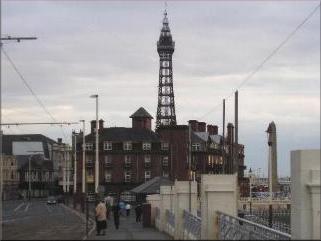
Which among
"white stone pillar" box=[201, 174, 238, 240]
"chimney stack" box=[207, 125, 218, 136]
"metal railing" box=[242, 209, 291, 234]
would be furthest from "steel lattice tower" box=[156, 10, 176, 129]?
"white stone pillar" box=[201, 174, 238, 240]

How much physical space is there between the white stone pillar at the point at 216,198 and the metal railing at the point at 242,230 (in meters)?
0.42

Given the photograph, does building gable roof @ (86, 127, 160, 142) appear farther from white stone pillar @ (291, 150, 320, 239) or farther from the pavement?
white stone pillar @ (291, 150, 320, 239)

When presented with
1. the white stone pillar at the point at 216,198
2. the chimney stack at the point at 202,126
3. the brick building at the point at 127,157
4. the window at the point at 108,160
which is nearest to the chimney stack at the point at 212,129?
the chimney stack at the point at 202,126

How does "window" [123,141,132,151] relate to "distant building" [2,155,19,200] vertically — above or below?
above

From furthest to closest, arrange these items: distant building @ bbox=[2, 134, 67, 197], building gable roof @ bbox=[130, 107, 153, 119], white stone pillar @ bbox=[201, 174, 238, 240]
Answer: distant building @ bbox=[2, 134, 67, 197]
building gable roof @ bbox=[130, 107, 153, 119]
white stone pillar @ bbox=[201, 174, 238, 240]

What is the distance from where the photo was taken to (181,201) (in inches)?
1192

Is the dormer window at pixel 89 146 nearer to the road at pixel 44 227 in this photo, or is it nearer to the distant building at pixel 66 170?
the distant building at pixel 66 170

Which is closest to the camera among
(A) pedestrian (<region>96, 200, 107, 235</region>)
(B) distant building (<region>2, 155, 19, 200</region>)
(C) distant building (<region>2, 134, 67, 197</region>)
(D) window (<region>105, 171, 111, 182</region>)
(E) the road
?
(A) pedestrian (<region>96, 200, 107, 235</region>)

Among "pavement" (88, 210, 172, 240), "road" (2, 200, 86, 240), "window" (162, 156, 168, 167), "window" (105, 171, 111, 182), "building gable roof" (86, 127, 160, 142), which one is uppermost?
"building gable roof" (86, 127, 160, 142)

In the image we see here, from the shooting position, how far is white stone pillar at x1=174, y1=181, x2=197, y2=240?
27.7 m

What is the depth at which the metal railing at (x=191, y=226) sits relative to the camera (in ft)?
78.3

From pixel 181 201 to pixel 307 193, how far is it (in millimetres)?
16378

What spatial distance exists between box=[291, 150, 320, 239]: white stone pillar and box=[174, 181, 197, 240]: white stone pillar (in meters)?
13.4

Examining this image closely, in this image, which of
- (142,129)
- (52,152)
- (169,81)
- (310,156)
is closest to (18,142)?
(52,152)
